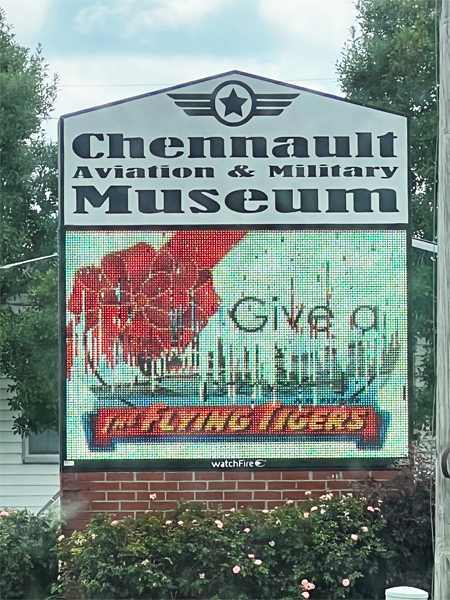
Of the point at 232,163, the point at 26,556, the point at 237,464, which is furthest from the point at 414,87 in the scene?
the point at 26,556

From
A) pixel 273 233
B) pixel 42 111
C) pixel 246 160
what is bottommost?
pixel 273 233

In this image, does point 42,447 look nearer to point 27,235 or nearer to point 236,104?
point 27,235

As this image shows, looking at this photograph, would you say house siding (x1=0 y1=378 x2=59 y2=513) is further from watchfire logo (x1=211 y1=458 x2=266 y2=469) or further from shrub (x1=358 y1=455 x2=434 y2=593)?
shrub (x1=358 y1=455 x2=434 y2=593)

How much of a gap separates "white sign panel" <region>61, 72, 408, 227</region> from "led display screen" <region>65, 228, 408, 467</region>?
13 cm

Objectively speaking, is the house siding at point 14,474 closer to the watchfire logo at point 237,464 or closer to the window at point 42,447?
the window at point 42,447

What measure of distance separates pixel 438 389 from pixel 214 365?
1.52m

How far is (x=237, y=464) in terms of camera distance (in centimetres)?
502

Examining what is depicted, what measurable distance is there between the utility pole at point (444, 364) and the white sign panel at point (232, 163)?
1.16m

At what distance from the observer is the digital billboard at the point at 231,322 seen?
16.4 feet

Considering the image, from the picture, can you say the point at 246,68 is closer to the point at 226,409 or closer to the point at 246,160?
the point at 246,160

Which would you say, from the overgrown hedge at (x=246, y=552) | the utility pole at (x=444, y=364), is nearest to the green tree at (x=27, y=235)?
the overgrown hedge at (x=246, y=552)

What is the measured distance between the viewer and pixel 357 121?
5.09 m

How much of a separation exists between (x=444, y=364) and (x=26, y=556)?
2.63 metres

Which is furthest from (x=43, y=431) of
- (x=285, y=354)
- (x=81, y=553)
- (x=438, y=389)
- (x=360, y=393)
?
(x=438, y=389)
